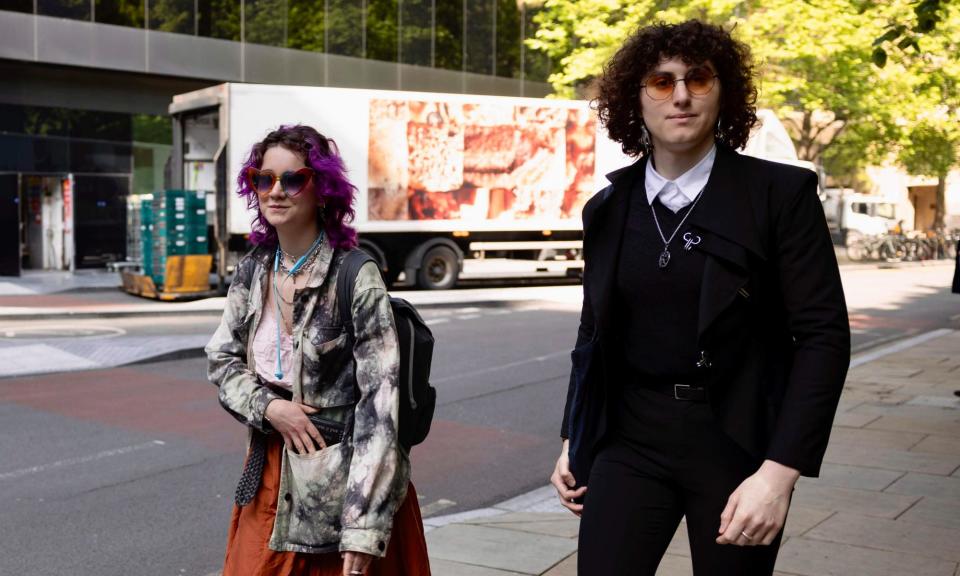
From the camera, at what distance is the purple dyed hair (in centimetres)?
313

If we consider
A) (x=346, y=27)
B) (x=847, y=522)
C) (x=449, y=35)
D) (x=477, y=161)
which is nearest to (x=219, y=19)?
(x=346, y=27)

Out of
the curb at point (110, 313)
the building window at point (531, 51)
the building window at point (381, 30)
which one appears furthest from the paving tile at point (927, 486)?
the building window at point (531, 51)

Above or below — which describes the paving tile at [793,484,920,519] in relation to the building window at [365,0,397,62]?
below

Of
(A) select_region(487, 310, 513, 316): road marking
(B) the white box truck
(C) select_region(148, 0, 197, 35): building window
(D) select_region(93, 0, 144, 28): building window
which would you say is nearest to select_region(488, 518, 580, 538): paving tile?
(A) select_region(487, 310, 513, 316): road marking

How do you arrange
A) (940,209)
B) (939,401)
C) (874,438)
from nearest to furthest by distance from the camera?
(874,438) < (939,401) < (940,209)

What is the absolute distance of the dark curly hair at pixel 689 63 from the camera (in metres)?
2.64

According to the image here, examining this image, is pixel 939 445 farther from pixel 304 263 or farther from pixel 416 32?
pixel 416 32

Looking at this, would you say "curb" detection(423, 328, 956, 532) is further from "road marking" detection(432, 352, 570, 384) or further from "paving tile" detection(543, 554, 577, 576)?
"road marking" detection(432, 352, 570, 384)

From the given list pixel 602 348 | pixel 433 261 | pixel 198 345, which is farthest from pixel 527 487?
pixel 433 261

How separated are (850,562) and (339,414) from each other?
282cm

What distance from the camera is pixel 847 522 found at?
5605 millimetres

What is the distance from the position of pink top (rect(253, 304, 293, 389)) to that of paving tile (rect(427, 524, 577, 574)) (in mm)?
2062

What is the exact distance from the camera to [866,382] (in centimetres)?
1101

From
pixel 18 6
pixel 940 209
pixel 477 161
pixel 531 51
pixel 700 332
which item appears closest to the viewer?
pixel 700 332
